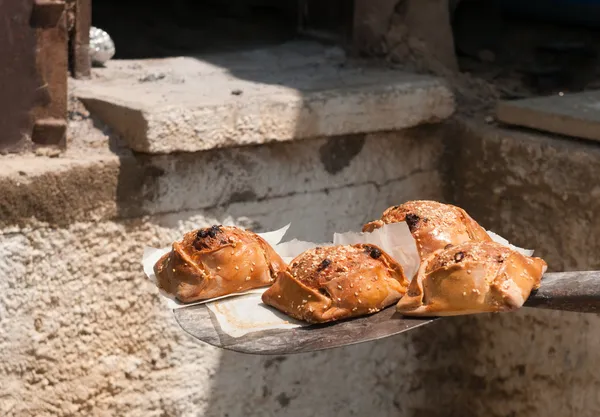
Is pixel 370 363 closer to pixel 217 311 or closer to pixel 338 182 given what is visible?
pixel 338 182

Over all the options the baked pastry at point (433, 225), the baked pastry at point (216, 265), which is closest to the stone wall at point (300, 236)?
the baked pastry at point (216, 265)

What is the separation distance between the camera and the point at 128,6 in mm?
4980

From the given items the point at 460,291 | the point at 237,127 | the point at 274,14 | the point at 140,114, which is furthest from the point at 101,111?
the point at 274,14

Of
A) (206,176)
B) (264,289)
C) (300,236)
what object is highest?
(264,289)

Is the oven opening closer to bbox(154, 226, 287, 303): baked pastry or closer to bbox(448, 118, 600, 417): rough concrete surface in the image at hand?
bbox(448, 118, 600, 417): rough concrete surface

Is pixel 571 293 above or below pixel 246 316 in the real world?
above

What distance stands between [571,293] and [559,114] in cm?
157

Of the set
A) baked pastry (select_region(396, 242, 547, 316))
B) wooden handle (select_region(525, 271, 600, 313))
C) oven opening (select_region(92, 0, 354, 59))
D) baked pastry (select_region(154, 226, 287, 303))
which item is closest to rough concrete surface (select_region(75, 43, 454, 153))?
oven opening (select_region(92, 0, 354, 59))

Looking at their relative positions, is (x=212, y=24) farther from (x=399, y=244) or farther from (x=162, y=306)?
(x=399, y=244)

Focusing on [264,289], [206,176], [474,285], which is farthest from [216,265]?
[206,176]

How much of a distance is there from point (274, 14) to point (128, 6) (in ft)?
2.55

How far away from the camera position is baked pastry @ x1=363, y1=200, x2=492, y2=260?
199cm

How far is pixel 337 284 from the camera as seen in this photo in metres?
1.83

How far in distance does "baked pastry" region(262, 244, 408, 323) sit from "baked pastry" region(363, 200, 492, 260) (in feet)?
0.35
